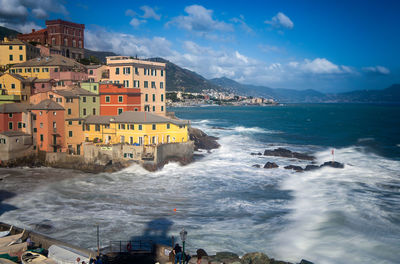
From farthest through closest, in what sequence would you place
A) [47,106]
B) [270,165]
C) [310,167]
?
[47,106]
[270,165]
[310,167]

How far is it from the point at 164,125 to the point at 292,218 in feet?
76.9

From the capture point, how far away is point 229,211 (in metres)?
28.0

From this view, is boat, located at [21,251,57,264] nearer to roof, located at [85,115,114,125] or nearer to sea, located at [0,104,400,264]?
sea, located at [0,104,400,264]

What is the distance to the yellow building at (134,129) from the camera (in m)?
43.7

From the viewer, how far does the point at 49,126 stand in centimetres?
4550

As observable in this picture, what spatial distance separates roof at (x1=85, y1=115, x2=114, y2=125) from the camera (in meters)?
45.6

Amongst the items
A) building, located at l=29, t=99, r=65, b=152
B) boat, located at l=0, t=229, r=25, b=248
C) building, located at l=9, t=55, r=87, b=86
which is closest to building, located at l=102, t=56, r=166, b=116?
building, located at l=9, t=55, r=87, b=86

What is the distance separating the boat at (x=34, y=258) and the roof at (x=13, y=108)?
3506 cm

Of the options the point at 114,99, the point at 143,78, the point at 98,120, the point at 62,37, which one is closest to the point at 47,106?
the point at 98,120

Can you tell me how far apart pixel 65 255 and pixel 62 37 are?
8134 cm

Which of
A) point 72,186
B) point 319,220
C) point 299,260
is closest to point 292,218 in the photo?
point 319,220

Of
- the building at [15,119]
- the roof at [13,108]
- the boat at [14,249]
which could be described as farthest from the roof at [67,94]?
the boat at [14,249]

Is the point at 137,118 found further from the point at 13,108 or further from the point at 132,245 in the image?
the point at 132,245

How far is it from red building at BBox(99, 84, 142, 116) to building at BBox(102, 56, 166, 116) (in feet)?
9.38
